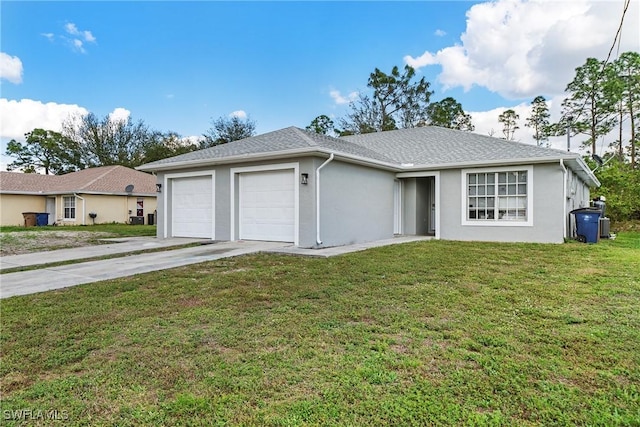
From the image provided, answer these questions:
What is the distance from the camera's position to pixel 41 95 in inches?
941

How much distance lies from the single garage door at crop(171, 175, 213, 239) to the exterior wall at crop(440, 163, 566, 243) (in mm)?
7523

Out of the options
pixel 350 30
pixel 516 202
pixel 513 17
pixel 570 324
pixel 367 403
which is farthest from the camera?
pixel 350 30

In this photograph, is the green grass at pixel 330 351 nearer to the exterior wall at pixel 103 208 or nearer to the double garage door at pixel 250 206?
the double garage door at pixel 250 206

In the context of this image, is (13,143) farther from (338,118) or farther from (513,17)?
(513,17)

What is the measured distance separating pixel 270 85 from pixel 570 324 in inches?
753

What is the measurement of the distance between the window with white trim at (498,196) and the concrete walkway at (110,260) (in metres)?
4.42

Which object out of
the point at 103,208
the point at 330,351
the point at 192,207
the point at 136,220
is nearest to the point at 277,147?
the point at 192,207

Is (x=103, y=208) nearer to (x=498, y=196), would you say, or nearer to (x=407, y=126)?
(x=498, y=196)

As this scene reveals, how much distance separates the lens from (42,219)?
A: 22.8 metres

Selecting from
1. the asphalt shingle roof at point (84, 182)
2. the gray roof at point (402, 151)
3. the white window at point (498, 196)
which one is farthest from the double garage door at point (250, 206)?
the asphalt shingle roof at point (84, 182)

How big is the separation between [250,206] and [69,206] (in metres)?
18.5

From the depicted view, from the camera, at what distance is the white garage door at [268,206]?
9977 millimetres

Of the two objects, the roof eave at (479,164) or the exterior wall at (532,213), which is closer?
the roof eave at (479,164)

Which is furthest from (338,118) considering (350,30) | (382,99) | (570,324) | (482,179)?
(570,324)
